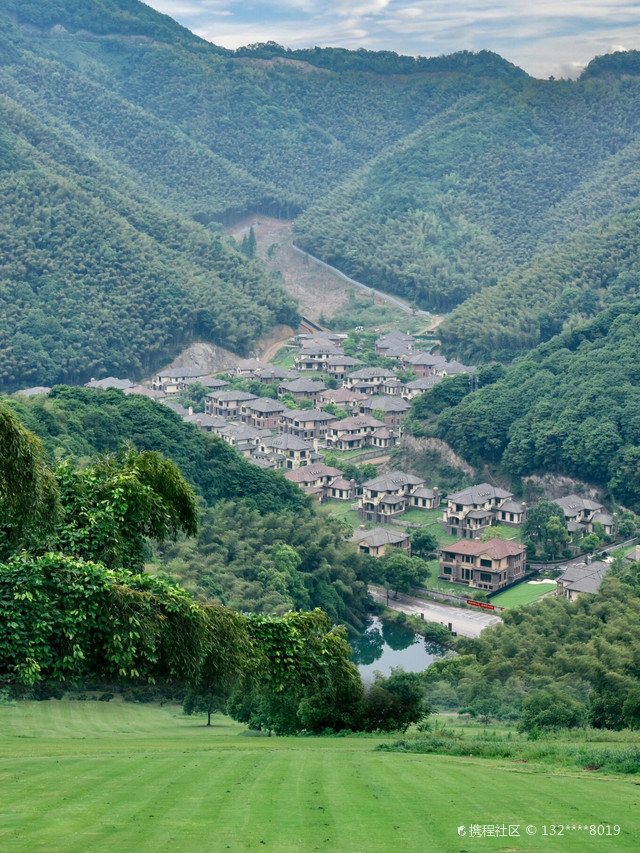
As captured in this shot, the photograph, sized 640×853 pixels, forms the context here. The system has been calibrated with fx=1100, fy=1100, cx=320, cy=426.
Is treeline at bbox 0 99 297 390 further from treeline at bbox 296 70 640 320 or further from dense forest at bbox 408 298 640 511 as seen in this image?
dense forest at bbox 408 298 640 511

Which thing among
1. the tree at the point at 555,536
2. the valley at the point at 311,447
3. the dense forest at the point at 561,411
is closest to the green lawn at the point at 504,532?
the valley at the point at 311,447

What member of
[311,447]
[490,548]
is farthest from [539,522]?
[311,447]

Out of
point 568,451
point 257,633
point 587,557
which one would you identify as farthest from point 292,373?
point 257,633

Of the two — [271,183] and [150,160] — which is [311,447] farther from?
[271,183]

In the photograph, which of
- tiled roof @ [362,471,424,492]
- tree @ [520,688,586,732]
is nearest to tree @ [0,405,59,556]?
tree @ [520,688,586,732]

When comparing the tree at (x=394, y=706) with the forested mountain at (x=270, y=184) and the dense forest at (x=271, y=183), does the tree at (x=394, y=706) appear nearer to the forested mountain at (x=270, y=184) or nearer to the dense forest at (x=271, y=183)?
the forested mountain at (x=270, y=184)
